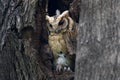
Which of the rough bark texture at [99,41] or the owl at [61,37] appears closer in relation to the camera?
the rough bark texture at [99,41]

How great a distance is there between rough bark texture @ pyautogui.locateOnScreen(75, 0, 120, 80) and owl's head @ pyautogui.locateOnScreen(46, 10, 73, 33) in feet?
1.45

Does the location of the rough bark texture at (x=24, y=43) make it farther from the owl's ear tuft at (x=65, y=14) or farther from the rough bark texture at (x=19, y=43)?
the owl's ear tuft at (x=65, y=14)

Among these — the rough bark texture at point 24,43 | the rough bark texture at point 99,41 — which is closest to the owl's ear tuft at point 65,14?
the rough bark texture at point 24,43

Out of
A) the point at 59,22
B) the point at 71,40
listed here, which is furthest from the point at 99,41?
the point at 59,22

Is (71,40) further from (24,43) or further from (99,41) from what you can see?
(99,41)

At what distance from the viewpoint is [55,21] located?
210cm

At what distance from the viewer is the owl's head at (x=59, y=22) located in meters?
2.06

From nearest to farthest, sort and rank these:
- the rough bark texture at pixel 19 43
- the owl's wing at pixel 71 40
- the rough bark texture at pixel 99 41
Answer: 1. the rough bark texture at pixel 99 41
2. the rough bark texture at pixel 19 43
3. the owl's wing at pixel 71 40

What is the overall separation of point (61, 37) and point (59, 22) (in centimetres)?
9

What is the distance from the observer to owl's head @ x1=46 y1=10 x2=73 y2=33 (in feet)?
6.75

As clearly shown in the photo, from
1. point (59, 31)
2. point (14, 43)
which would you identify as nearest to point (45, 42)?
point (59, 31)

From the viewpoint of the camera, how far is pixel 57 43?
2062mm

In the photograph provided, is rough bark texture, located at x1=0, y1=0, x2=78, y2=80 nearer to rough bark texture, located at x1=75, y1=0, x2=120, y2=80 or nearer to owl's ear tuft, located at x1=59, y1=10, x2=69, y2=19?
owl's ear tuft, located at x1=59, y1=10, x2=69, y2=19

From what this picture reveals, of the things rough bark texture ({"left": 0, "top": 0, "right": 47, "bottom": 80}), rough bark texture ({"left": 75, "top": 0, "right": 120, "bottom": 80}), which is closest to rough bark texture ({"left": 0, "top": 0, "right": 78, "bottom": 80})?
rough bark texture ({"left": 0, "top": 0, "right": 47, "bottom": 80})
